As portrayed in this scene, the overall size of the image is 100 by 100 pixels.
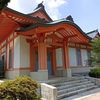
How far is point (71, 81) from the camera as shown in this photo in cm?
716

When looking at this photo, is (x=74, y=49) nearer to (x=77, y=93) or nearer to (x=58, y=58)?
(x=58, y=58)

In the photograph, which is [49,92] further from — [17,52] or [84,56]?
[84,56]

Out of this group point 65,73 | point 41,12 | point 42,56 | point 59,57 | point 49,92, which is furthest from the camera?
point 41,12

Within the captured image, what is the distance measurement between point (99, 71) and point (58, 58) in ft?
11.1

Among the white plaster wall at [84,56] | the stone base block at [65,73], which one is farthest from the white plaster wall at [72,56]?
the stone base block at [65,73]

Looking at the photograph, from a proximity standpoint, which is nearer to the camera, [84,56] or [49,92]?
[49,92]

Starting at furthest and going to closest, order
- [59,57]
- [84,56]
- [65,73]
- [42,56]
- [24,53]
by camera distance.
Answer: [84,56]
[59,57]
[65,73]
[24,53]
[42,56]

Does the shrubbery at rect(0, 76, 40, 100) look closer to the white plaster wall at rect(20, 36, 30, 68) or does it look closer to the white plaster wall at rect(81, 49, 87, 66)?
the white plaster wall at rect(20, 36, 30, 68)

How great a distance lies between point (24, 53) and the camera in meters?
7.89

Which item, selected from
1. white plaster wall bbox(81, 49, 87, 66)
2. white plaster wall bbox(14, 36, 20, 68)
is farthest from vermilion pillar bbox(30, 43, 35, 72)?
white plaster wall bbox(81, 49, 87, 66)

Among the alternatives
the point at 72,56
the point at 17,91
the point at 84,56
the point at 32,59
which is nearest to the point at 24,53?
the point at 32,59

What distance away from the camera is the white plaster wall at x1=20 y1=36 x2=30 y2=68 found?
7738 millimetres

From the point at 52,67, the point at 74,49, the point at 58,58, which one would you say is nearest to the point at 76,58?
the point at 74,49

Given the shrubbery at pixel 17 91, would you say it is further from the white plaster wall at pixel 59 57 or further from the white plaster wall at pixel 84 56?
the white plaster wall at pixel 84 56
